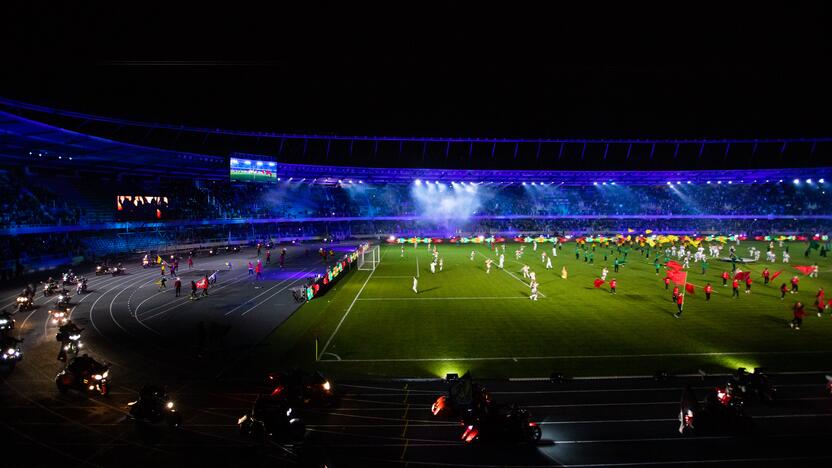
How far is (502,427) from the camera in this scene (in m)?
9.38

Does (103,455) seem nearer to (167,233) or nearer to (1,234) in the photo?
(1,234)

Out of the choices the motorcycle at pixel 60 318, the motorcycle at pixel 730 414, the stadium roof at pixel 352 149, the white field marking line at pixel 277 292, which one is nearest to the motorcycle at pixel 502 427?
the motorcycle at pixel 730 414

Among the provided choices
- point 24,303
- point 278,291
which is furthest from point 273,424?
point 24,303

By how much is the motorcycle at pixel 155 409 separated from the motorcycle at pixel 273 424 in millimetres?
1906

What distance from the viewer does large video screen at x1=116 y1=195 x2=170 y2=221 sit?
4659 cm

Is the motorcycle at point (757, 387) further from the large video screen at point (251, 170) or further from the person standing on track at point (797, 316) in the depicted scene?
the large video screen at point (251, 170)

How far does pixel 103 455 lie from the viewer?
30.0 feet

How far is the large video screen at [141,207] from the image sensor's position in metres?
46.6

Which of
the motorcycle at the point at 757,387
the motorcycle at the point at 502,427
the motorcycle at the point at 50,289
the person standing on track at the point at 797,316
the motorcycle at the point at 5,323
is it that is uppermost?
the person standing on track at the point at 797,316

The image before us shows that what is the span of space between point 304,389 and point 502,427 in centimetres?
496

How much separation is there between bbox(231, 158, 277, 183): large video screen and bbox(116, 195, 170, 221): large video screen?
36.4ft

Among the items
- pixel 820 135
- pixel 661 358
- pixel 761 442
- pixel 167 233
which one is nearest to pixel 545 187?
pixel 820 135

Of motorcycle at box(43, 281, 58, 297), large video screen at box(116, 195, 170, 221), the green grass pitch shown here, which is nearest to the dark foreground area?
the green grass pitch

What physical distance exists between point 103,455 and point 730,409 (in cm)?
1334
